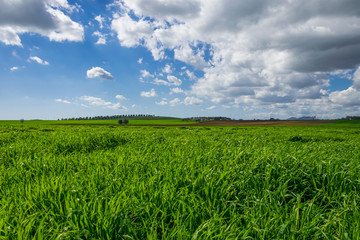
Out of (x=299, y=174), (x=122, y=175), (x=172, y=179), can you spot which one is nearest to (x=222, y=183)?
(x=172, y=179)

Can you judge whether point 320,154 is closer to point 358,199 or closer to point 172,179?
point 358,199

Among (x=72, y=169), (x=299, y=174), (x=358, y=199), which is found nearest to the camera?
(x=358, y=199)

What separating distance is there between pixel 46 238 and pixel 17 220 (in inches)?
26.1

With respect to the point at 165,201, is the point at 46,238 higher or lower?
lower

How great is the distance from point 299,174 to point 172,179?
2439 mm

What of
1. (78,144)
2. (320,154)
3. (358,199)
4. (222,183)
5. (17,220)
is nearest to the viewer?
(17,220)

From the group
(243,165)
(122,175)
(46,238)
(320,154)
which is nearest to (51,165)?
(122,175)

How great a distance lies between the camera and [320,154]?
5367 millimetres

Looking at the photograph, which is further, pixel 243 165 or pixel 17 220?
pixel 243 165

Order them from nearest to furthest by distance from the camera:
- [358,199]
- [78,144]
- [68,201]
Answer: [68,201] → [358,199] → [78,144]

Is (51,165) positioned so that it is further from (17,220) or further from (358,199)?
(358,199)

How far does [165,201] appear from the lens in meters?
2.65

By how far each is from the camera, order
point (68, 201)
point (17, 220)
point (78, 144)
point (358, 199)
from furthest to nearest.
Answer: point (78, 144) < point (358, 199) < point (68, 201) < point (17, 220)

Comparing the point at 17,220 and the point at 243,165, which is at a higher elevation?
the point at 243,165
